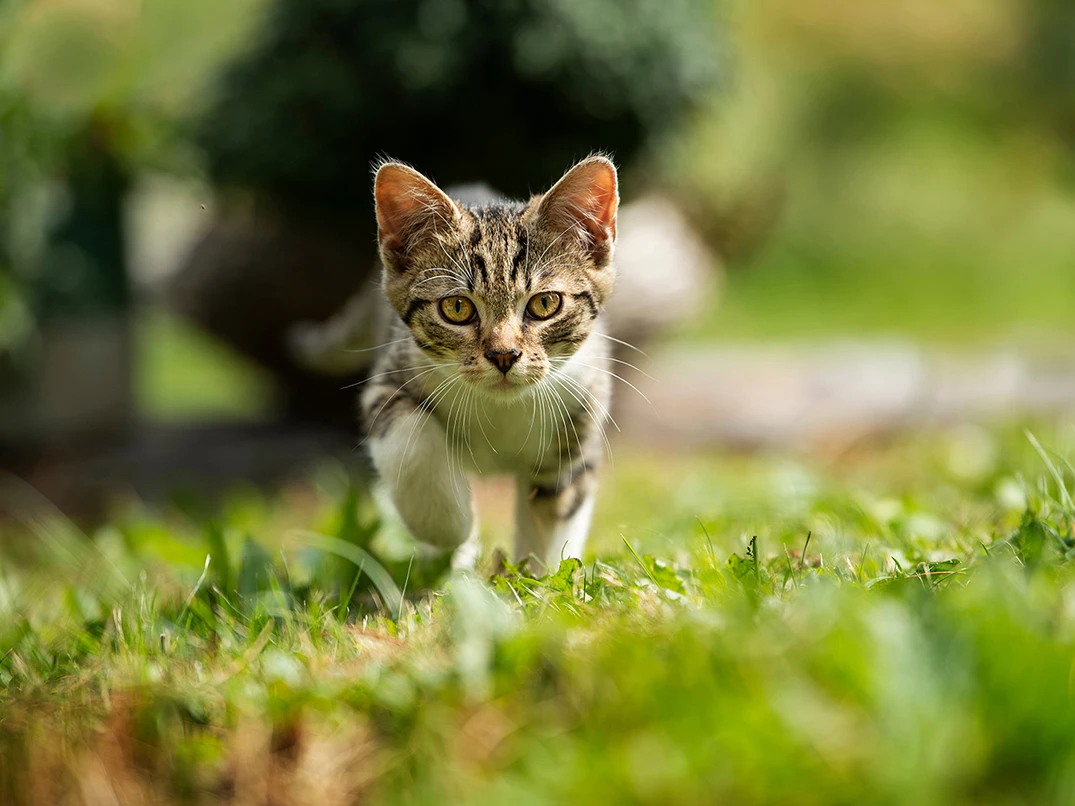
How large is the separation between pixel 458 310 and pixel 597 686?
1.31 m

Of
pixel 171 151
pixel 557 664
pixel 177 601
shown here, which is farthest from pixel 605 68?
pixel 557 664

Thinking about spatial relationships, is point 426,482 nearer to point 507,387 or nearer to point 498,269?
point 507,387

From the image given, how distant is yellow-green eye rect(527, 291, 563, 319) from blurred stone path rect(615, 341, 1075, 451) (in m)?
3.00

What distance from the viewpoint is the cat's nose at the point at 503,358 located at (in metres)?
2.34

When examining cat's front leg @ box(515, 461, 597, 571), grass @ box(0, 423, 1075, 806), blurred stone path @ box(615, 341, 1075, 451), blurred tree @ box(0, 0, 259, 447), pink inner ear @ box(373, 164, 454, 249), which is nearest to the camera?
grass @ box(0, 423, 1075, 806)

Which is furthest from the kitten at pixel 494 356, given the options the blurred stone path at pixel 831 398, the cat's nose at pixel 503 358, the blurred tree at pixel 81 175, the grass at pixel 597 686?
the blurred stone path at pixel 831 398

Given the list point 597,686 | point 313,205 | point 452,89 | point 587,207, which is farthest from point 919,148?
point 597,686

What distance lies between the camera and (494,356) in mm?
2344

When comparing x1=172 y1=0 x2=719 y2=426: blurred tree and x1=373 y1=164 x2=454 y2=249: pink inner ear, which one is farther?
x1=172 y1=0 x2=719 y2=426: blurred tree

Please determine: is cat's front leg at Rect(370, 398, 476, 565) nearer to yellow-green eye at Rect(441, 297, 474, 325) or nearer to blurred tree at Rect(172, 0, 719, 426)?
yellow-green eye at Rect(441, 297, 474, 325)

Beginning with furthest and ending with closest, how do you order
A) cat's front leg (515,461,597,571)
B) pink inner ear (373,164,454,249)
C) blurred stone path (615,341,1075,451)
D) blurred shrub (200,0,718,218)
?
blurred stone path (615,341,1075,451) → blurred shrub (200,0,718,218) → cat's front leg (515,461,597,571) → pink inner ear (373,164,454,249)

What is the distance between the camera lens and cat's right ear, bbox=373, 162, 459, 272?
246 centimetres

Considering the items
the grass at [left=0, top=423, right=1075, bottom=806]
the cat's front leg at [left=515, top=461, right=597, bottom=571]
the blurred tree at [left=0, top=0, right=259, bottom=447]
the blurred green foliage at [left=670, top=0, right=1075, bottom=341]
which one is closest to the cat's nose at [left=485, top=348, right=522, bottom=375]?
the cat's front leg at [left=515, top=461, right=597, bottom=571]

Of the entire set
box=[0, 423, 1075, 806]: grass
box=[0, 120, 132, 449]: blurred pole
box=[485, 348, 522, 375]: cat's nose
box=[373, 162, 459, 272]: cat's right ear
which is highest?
box=[373, 162, 459, 272]: cat's right ear
